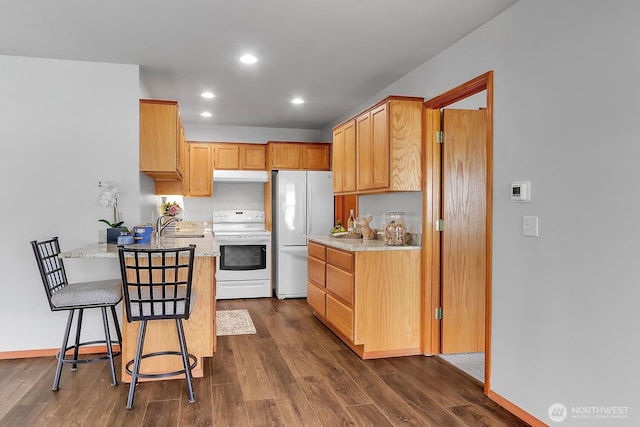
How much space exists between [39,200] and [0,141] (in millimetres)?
563

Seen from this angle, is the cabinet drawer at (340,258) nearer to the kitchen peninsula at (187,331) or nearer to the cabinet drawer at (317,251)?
the cabinet drawer at (317,251)

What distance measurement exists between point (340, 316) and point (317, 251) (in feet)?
3.11

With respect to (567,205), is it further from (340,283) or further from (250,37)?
(250,37)

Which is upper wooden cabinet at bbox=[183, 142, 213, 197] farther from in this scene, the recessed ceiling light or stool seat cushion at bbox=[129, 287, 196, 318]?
stool seat cushion at bbox=[129, 287, 196, 318]

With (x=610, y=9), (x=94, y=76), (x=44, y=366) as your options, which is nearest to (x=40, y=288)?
(x=44, y=366)

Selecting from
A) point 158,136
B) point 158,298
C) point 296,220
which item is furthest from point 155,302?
point 296,220

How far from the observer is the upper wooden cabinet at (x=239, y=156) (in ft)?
21.3

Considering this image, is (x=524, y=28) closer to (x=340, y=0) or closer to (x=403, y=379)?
(x=340, y=0)

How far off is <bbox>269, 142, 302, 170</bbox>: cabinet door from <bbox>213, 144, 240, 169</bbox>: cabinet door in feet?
1.79

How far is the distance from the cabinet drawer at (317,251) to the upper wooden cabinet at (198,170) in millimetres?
2271

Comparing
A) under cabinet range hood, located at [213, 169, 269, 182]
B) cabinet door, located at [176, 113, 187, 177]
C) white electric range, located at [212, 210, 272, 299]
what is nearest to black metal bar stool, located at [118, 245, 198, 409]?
cabinet door, located at [176, 113, 187, 177]

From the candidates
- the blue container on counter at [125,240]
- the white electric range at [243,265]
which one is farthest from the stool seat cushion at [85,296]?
the white electric range at [243,265]

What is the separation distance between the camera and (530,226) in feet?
8.39

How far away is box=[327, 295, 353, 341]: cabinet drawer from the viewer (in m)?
3.69
